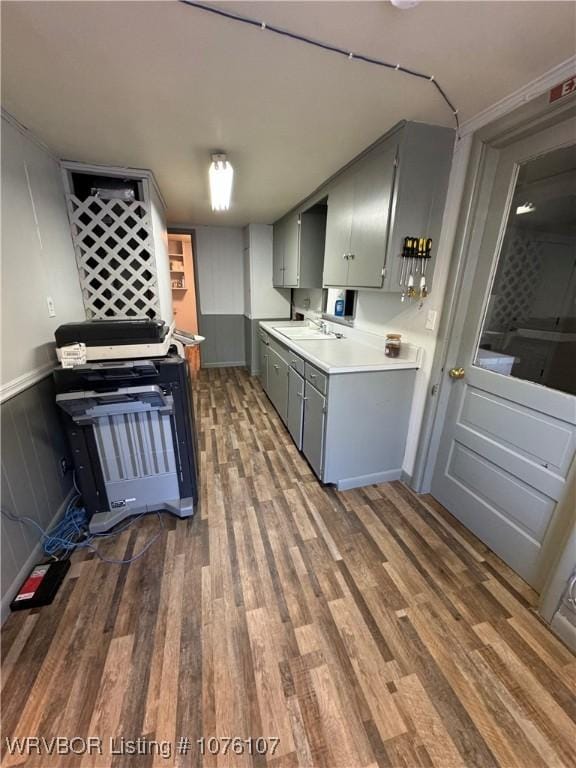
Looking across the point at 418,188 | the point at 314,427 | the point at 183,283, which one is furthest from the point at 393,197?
the point at 183,283

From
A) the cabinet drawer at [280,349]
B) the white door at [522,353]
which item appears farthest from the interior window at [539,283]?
the cabinet drawer at [280,349]

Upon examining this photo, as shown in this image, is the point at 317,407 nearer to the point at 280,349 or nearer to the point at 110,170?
the point at 280,349

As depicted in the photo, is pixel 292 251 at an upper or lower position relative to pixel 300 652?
upper

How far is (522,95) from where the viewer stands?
1292mm

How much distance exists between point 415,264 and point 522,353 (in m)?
0.77

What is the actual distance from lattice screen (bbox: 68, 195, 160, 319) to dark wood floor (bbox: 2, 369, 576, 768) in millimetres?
1687

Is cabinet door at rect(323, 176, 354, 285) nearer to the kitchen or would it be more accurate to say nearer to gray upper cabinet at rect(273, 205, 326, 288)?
the kitchen

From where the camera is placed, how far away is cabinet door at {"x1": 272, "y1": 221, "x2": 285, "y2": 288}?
3793 millimetres

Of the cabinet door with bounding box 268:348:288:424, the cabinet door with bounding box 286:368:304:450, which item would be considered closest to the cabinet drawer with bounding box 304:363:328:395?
the cabinet door with bounding box 286:368:304:450

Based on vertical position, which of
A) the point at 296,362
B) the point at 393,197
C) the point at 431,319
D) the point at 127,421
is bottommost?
the point at 127,421

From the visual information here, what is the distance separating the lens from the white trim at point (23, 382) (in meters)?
1.37

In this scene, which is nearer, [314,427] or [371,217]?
[371,217]

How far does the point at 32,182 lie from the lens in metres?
1.70

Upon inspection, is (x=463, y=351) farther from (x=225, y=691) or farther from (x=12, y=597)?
(x=12, y=597)
